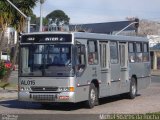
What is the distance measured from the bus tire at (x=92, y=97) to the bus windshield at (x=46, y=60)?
161 cm

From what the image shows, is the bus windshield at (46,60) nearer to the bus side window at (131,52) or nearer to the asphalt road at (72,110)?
the asphalt road at (72,110)

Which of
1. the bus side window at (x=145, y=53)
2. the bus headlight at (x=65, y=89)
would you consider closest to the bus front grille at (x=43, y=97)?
the bus headlight at (x=65, y=89)

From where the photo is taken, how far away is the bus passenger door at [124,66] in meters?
22.5

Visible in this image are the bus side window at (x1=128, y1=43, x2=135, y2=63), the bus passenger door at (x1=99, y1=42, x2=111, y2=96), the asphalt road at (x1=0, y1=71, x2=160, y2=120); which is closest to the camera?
the asphalt road at (x1=0, y1=71, x2=160, y2=120)

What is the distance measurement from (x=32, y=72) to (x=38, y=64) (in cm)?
37

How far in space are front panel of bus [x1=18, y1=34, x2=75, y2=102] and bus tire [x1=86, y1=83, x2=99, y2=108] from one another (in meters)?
1.36

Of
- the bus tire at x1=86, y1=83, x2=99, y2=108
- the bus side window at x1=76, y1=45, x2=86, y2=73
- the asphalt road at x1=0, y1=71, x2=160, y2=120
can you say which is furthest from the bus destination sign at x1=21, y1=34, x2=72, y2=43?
the asphalt road at x1=0, y1=71, x2=160, y2=120

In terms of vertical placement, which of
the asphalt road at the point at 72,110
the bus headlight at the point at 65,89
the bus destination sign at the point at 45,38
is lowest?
the asphalt road at the point at 72,110

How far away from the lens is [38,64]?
60.2 ft

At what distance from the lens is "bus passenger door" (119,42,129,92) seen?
73.9ft

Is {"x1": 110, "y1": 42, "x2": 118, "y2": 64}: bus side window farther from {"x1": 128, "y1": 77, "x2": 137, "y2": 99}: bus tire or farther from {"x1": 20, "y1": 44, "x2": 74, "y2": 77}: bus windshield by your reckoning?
{"x1": 20, "y1": 44, "x2": 74, "y2": 77}: bus windshield

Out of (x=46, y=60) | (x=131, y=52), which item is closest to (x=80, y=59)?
(x=46, y=60)

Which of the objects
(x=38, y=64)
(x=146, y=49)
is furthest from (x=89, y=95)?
(x=146, y=49)

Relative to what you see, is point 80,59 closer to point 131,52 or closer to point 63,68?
point 63,68
